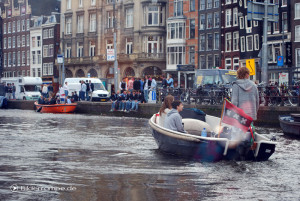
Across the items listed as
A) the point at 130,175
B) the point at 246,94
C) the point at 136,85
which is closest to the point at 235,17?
the point at 136,85

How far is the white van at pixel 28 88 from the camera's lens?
61281mm

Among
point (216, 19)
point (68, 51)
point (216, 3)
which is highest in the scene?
point (216, 3)

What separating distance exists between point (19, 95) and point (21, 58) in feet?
128

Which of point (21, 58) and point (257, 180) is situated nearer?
point (257, 180)

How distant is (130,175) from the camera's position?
39.6 ft

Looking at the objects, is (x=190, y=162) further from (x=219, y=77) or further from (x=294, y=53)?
(x=294, y=53)

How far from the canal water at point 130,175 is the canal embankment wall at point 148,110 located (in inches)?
444

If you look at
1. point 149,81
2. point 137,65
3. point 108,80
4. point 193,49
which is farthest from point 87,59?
point 149,81

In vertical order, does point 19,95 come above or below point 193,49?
below

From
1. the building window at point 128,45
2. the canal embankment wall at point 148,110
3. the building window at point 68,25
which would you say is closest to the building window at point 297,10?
the canal embankment wall at point 148,110

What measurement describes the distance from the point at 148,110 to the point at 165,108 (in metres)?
22.7

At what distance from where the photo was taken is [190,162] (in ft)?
47.7

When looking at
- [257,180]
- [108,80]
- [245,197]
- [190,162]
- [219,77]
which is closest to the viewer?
[245,197]

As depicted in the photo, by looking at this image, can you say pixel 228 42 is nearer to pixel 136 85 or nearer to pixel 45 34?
pixel 136 85
